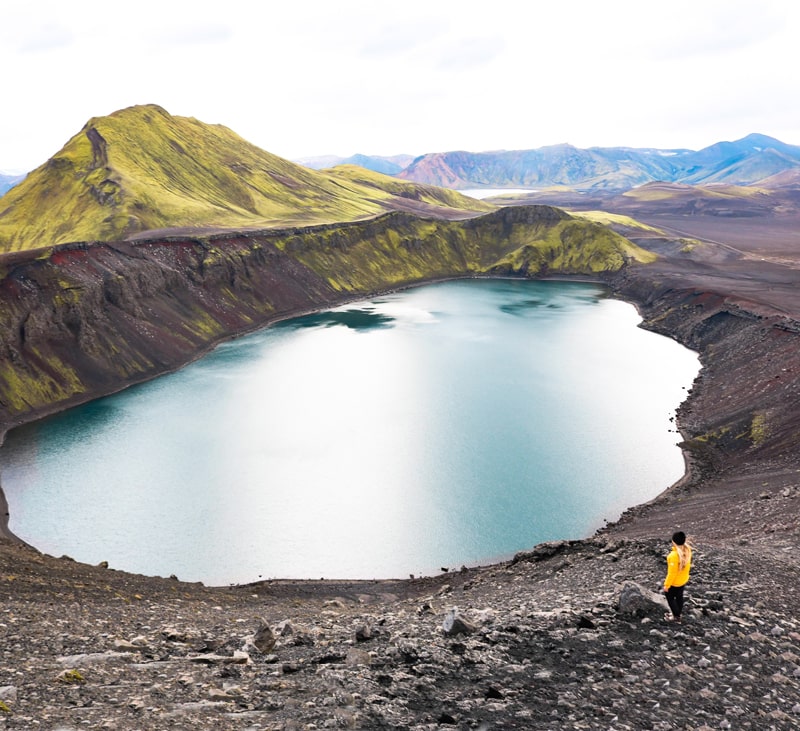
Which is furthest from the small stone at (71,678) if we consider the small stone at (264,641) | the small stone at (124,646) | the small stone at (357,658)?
the small stone at (357,658)

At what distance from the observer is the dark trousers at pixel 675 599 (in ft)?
56.1

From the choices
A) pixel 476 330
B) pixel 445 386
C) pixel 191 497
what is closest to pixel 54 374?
pixel 191 497

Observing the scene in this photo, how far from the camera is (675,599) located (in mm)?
17281

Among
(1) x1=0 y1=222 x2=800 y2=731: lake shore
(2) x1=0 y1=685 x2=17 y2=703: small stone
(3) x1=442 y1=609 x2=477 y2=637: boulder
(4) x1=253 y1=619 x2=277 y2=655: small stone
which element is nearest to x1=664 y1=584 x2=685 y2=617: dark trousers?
(1) x1=0 y1=222 x2=800 y2=731: lake shore

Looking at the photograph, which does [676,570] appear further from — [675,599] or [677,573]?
[675,599]

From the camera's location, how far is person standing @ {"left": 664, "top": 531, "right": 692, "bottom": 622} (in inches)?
653

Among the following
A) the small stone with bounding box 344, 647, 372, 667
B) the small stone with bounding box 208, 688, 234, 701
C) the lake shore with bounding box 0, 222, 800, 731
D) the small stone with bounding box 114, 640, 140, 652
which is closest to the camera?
the lake shore with bounding box 0, 222, 800, 731

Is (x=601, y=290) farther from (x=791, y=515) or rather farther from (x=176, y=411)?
(x=791, y=515)

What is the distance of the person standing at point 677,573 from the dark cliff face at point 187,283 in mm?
74533

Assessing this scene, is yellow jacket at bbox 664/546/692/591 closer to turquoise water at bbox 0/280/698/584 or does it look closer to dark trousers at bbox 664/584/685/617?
dark trousers at bbox 664/584/685/617

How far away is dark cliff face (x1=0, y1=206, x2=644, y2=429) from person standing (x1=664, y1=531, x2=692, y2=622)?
74.5 metres

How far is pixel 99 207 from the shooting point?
16962cm

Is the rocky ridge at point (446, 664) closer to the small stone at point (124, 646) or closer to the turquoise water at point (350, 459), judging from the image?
the small stone at point (124, 646)

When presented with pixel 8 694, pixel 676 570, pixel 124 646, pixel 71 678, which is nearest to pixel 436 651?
pixel 676 570
